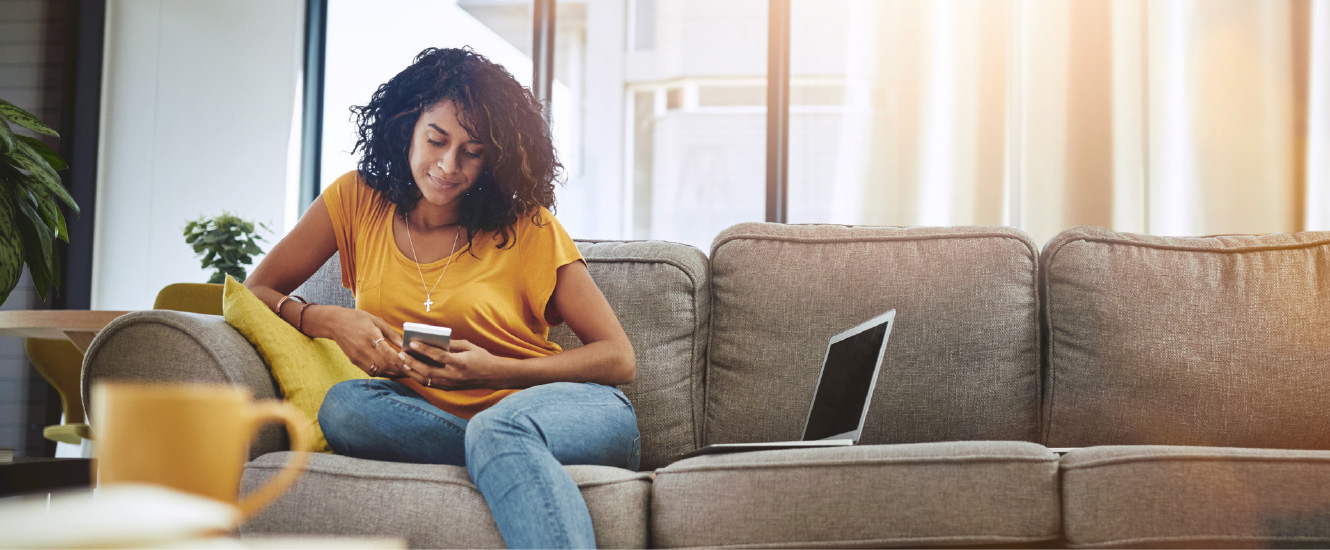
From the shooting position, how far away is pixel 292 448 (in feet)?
4.39

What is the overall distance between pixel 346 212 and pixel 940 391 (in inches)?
44.3

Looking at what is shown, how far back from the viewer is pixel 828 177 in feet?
10.4

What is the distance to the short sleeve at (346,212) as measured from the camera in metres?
1.52

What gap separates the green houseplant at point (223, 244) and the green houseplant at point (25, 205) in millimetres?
749

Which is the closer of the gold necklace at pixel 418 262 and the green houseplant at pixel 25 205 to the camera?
the gold necklace at pixel 418 262

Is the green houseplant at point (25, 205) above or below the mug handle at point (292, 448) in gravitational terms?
above

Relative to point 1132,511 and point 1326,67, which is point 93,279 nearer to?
point 1132,511

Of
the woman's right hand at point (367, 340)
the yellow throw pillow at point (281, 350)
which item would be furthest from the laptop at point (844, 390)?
the yellow throw pillow at point (281, 350)

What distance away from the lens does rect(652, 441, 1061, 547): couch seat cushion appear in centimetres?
115

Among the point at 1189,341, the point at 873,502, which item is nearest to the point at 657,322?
the point at 873,502

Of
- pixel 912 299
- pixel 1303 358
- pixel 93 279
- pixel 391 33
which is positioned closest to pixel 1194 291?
pixel 1303 358

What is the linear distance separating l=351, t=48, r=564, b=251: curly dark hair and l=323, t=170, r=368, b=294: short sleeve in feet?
0.10

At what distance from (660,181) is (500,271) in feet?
6.24

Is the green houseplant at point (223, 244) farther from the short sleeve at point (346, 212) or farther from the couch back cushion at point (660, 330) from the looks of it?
the couch back cushion at point (660, 330)
